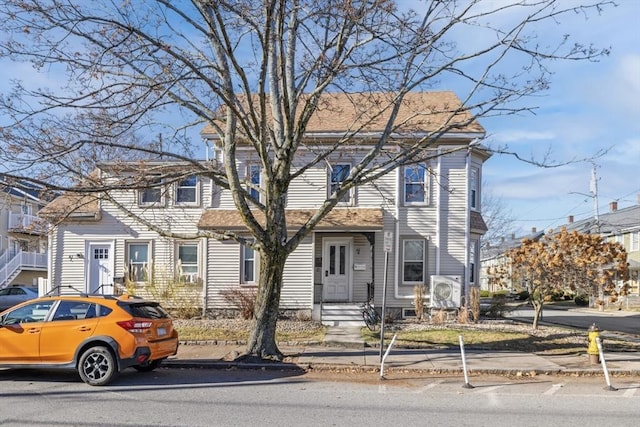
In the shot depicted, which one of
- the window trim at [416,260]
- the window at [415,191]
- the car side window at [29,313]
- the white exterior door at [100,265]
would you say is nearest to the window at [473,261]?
the window trim at [416,260]

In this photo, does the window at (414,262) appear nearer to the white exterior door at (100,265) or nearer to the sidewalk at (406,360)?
the sidewalk at (406,360)

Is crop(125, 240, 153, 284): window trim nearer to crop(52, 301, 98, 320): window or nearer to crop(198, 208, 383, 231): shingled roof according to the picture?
crop(198, 208, 383, 231): shingled roof

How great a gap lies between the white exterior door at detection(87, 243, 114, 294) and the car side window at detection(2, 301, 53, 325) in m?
11.0

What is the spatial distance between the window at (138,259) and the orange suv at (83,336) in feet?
34.8

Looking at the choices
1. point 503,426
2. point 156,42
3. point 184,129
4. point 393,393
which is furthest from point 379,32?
point 503,426

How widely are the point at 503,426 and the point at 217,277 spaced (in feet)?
46.4

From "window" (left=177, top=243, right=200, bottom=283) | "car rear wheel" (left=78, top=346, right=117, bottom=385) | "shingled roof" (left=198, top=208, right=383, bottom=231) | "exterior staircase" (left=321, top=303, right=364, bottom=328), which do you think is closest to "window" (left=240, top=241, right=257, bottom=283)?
"shingled roof" (left=198, top=208, right=383, bottom=231)

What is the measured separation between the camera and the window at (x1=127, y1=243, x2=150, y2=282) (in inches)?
810

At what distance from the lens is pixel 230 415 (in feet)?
24.8

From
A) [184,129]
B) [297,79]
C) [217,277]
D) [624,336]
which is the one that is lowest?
[624,336]

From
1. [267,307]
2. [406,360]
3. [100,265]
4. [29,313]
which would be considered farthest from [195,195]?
[406,360]

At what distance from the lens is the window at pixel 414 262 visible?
2000 centimetres

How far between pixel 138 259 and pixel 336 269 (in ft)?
23.9

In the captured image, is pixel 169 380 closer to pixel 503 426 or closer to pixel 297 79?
pixel 503 426
